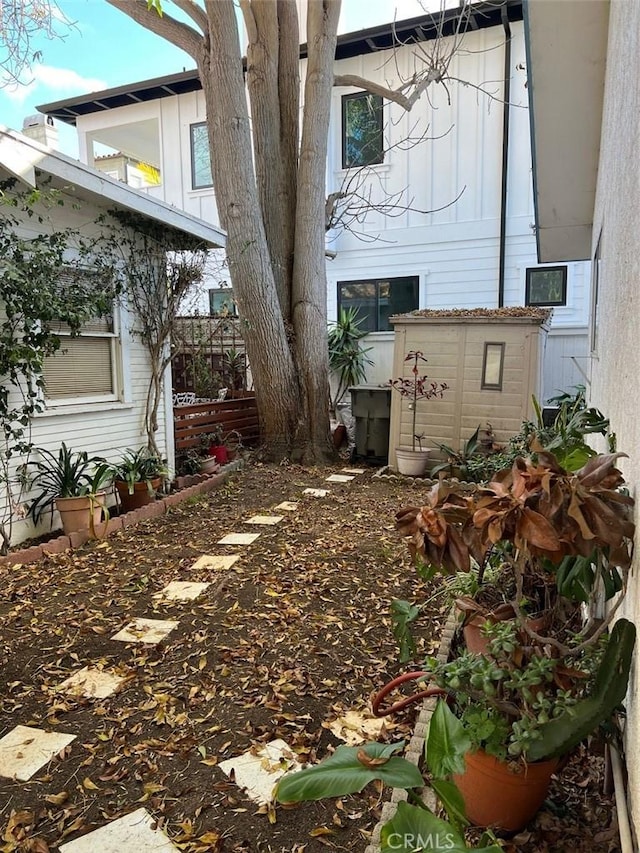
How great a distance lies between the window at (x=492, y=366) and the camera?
6641 mm

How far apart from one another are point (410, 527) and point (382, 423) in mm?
6139

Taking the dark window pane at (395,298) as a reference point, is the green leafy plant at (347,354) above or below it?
below

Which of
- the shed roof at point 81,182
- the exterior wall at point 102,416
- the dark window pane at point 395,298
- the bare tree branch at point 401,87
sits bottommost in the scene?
the exterior wall at point 102,416

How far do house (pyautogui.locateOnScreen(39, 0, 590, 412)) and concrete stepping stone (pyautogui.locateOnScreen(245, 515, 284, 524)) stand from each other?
16.9 ft

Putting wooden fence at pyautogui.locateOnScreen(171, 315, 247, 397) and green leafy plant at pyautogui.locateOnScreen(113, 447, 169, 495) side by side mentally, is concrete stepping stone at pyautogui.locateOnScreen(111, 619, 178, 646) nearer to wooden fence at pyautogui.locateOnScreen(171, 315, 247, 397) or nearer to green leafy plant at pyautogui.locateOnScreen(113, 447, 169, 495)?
green leafy plant at pyautogui.locateOnScreen(113, 447, 169, 495)

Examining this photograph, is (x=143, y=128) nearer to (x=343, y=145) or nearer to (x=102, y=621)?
(x=343, y=145)

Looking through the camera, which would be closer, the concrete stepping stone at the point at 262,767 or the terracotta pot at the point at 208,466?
the concrete stepping stone at the point at 262,767

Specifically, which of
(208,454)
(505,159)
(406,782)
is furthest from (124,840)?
(505,159)

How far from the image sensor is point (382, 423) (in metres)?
7.65

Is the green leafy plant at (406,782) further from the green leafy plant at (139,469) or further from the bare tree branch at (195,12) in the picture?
the bare tree branch at (195,12)

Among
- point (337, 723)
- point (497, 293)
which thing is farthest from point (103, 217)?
point (497, 293)

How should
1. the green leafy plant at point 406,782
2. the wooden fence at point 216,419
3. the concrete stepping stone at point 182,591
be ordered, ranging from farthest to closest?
the wooden fence at point 216,419 < the concrete stepping stone at point 182,591 < the green leafy plant at point 406,782

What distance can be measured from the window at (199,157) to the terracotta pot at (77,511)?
8043mm

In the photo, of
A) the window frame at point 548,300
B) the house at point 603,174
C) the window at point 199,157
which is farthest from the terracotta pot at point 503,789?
the window at point 199,157
